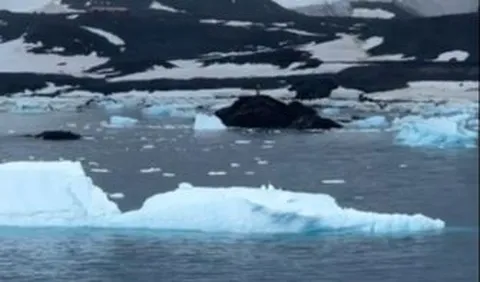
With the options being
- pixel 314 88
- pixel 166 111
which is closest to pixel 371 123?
pixel 314 88

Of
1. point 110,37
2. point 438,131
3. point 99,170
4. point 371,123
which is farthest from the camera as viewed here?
point 99,170

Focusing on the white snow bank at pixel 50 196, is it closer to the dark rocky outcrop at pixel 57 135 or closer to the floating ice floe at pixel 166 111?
the dark rocky outcrop at pixel 57 135

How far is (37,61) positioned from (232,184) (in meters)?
0.54

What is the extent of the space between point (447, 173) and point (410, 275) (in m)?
0.25

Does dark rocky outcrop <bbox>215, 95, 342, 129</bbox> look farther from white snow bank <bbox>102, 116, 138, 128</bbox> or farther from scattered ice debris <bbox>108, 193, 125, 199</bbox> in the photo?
scattered ice debris <bbox>108, 193, 125, 199</bbox>

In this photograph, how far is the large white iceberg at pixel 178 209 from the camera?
2795 millimetres

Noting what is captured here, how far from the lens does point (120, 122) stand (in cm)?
277

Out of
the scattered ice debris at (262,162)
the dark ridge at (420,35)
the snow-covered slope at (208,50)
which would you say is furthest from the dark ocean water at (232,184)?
the dark ridge at (420,35)

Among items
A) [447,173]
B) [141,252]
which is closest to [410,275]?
[447,173]

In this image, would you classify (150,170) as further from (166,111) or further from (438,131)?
(438,131)

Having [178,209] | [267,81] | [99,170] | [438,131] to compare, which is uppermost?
[267,81]

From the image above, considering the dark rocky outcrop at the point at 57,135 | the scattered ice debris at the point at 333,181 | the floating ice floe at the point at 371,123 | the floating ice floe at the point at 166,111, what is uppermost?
the floating ice floe at the point at 166,111

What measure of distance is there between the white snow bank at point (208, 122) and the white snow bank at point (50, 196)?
33cm

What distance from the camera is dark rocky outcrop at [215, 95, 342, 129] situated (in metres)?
2.64
